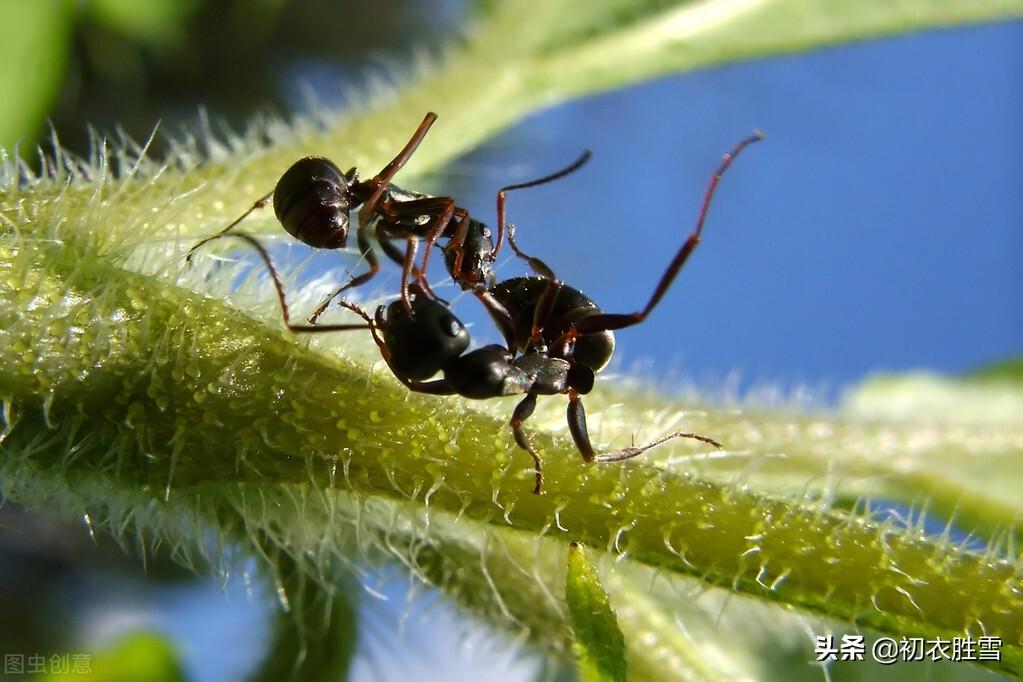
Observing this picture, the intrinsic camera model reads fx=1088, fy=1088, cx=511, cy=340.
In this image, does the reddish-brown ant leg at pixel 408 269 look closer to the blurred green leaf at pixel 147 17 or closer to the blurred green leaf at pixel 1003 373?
the blurred green leaf at pixel 147 17

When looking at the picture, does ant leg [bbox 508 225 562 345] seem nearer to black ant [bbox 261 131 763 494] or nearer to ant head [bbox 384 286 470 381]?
black ant [bbox 261 131 763 494]

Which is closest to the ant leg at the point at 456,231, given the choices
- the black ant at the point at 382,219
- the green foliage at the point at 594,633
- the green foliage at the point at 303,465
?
the black ant at the point at 382,219

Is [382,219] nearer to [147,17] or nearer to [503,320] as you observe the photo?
[503,320]

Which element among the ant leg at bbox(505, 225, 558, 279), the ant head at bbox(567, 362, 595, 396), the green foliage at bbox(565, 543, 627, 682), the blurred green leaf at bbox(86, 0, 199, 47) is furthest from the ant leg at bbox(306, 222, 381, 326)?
the blurred green leaf at bbox(86, 0, 199, 47)

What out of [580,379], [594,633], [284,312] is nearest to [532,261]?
[580,379]

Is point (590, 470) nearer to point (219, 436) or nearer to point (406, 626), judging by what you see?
point (219, 436)

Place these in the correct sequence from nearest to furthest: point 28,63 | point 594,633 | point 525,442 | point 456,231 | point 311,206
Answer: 1. point 594,633
2. point 525,442
3. point 311,206
4. point 456,231
5. point 28,63
